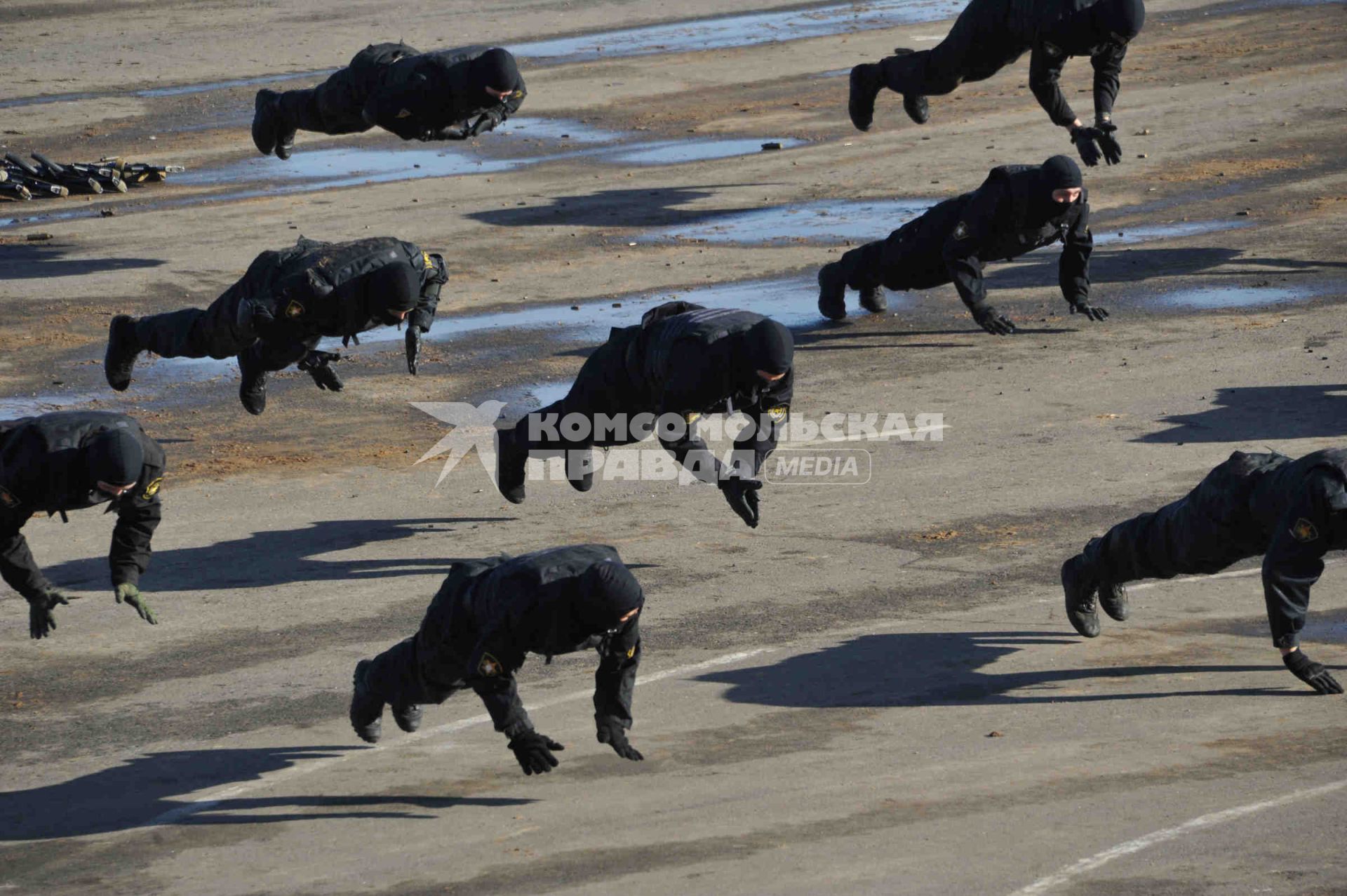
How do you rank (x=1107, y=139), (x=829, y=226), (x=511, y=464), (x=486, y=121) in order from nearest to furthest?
1. (x=511, y=464)
2. (x=486, y=121)
3. (x=1107, y=139)
4. (x=829, y=226)

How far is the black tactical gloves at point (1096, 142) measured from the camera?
736 inches

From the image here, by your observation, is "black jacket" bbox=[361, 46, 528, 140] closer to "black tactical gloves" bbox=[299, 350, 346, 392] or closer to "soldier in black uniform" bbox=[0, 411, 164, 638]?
"black tactical gloves" bbox=[299, 350, 346, 392]

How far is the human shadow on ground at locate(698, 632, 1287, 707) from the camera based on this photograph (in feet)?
31.6

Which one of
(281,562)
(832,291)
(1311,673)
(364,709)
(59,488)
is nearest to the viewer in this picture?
(364,709)

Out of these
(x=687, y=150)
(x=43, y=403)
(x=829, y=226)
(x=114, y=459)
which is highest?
(x=114, y=459)

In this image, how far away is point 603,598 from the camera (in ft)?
26.1

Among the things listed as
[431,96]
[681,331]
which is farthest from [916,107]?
[681,331]

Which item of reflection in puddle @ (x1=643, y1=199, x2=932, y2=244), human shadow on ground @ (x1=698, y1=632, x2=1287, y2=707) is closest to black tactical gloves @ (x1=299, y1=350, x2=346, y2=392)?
human shadow on ground @ (x1=698, y1=632, x2=1287, y2=707)

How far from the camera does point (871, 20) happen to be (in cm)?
3403

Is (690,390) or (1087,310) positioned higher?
(690,390)

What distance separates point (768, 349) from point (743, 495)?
3.19 ft

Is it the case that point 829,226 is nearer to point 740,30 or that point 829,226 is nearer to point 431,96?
point 431,96

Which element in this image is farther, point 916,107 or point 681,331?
point 916,107

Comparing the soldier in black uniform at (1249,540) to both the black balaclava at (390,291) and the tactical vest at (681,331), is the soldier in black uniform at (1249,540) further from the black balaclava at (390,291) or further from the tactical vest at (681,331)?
the black balaclava at (390,291)
